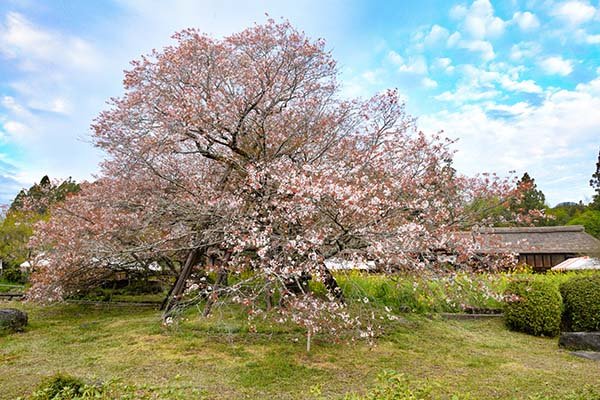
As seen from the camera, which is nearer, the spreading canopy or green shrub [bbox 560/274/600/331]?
the spreading canopy

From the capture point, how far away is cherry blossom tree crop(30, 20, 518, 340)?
560cm

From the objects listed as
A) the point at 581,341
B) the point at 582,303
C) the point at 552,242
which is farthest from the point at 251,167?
the point at 552,242

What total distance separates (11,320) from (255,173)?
547 centimetres

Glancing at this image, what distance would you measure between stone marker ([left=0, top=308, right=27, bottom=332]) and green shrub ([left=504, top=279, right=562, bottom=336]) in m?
8.88

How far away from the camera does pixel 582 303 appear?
6746 mm

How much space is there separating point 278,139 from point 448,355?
4.60 metres

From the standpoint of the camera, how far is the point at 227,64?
7398 millimetres

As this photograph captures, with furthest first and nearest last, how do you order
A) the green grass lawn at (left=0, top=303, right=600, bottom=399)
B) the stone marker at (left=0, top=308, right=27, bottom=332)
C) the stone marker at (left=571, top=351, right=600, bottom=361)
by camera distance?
1. the stone marker at (left=0, top=308, right=27, bottom=332)
2. the stone marker at (left=571, top=351, right=600, bottom=361)
3. the green grass lawn at (left=0, top=303, right=600, bottom=399)

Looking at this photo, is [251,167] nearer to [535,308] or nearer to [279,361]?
[279,361]

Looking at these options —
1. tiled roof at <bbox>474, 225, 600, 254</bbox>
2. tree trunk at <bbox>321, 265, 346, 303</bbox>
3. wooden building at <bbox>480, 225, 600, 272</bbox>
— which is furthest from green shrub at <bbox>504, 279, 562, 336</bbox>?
wooden building at <bbox>480, 225, 600, 272</bbox>

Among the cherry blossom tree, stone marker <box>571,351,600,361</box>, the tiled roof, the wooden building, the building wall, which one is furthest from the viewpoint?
the building wall

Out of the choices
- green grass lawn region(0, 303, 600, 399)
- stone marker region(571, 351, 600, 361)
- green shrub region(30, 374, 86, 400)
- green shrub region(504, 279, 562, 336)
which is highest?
green shrub region(504, 279, 562, 336)

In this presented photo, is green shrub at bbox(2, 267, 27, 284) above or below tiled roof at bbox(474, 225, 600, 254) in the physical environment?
below

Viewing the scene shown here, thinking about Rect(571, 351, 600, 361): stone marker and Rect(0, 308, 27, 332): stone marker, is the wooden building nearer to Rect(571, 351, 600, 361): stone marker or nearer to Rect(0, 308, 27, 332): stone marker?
Rect(571, 351, 600, 361): stone marker
